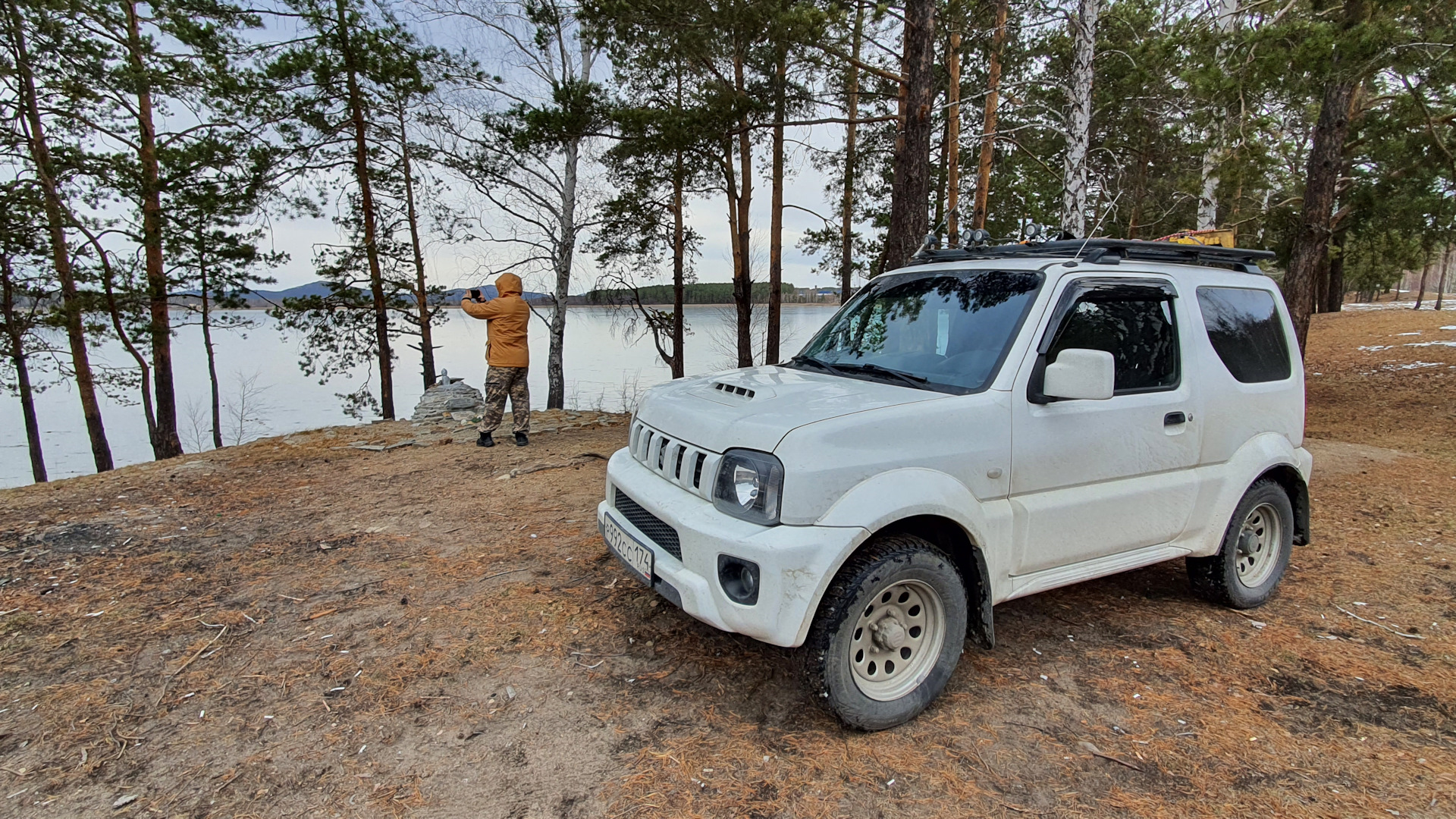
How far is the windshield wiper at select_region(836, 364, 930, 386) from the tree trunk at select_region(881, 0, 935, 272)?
3955mm

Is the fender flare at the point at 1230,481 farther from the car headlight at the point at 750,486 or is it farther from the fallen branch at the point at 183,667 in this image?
the fallen branch at the point at 183,667

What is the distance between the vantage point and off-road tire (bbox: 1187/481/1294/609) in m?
3.61

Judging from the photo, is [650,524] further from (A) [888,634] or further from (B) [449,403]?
(B) [449,403]

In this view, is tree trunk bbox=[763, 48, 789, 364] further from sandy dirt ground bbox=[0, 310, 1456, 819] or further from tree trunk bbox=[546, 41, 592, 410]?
sandy dirt ground bbox=[0, 310, 1456, 819]

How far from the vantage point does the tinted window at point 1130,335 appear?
10.2ft

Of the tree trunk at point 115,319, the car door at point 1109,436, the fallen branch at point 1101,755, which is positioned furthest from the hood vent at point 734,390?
the tree trunk at point 115,319

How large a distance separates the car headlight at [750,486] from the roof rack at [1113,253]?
188 centimetres

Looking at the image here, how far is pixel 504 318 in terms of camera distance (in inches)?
310

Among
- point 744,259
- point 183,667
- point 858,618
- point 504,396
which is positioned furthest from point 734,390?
point 744,259

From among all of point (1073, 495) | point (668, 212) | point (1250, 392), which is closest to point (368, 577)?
point (1073, 495)

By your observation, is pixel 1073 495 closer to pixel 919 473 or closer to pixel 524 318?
pixel 919 473

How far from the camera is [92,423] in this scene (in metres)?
14.2

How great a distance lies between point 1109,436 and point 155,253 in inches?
692

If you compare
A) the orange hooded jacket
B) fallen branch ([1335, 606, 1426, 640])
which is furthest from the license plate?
the orange hooded jacket
